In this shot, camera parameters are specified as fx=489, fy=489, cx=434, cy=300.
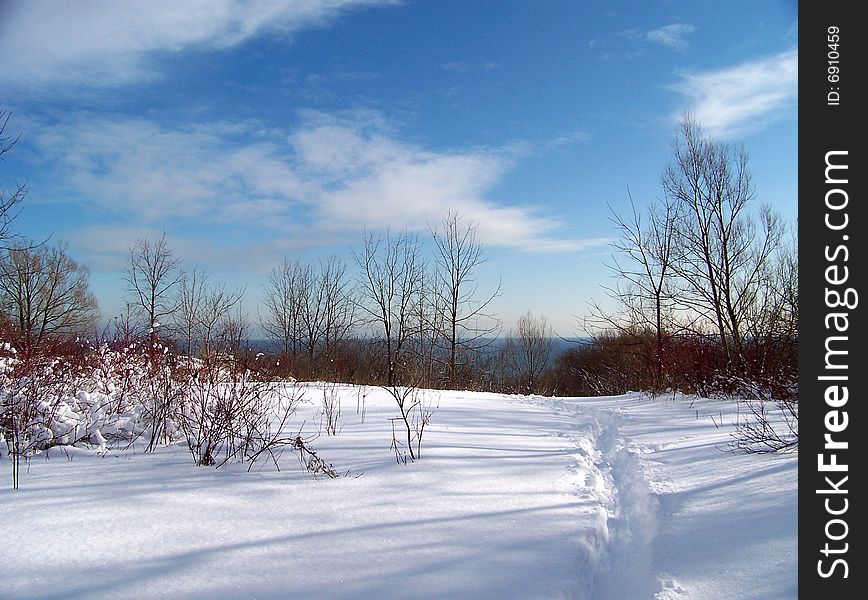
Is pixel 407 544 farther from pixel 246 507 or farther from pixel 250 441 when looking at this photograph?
pixel 250 441

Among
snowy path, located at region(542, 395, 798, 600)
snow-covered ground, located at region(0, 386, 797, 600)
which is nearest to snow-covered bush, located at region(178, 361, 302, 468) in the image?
snow-covered ground, located at region(0, 386, 797, 600)

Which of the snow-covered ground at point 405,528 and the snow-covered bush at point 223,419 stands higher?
the snow-covered bush at point 223,419

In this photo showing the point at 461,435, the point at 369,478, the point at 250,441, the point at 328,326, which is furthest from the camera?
the point at 328,326

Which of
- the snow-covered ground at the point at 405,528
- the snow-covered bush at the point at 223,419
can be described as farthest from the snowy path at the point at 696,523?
the snow-covered bush at the point at 223,419

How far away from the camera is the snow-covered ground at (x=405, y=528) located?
254cm

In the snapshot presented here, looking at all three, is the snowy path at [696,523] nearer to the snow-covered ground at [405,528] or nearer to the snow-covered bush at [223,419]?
the snow-covered ground at [405,528]

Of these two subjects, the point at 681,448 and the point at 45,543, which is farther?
the point at 681,448

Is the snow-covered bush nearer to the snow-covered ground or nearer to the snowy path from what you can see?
the snow-covered ground

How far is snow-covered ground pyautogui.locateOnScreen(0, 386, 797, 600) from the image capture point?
8.34ft

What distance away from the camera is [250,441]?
15.5ft

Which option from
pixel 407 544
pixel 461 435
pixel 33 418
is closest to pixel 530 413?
pixel 461 435
